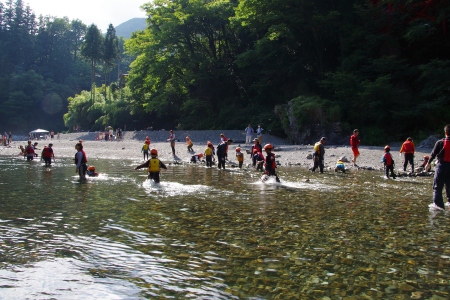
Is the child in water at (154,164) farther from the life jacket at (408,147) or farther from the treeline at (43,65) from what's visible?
the treeline at (43,65)

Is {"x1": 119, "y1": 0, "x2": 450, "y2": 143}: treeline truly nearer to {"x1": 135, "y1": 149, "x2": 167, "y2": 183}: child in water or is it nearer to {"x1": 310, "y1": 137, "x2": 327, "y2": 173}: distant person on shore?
{"x1": 310, "y1": 137, "x2": 327, "y2": 173}: distant person on shore

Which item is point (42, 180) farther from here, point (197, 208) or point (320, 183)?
point (320, 183)

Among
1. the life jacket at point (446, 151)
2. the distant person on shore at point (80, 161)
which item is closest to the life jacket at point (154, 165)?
the distant person on shore at point (80, 161)

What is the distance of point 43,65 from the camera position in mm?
114125

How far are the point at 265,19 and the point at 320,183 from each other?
27.5 metres

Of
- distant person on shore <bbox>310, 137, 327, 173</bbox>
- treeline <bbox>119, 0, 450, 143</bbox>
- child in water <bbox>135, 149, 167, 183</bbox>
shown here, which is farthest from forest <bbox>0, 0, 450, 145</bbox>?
child in water <bbox>135, 149, 167, 183</bbox>

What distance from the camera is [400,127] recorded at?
31.1m

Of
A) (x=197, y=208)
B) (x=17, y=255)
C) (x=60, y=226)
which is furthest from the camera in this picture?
(x=197, y=208)

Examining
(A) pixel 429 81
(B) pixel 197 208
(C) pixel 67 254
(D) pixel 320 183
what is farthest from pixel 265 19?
(C) pixel 67 254

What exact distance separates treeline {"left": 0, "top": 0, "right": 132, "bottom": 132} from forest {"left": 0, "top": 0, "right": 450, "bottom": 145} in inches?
993

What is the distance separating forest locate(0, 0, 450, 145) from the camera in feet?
102

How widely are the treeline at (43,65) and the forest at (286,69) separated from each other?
82.7 ft

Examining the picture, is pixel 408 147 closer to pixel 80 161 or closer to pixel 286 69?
pixel 80 161

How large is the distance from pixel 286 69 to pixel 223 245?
38.5 m
